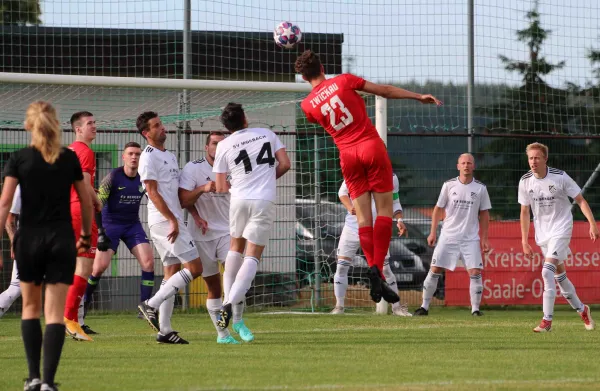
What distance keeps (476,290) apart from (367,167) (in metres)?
5.85

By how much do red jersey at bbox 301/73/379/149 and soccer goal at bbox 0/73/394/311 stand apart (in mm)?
5876

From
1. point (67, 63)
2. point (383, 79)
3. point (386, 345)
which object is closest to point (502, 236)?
point (383, 79)

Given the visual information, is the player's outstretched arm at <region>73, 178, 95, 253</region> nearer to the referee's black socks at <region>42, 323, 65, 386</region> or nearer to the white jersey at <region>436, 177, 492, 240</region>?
the referee's black socks at <region>42, 323, 65, 386</region>

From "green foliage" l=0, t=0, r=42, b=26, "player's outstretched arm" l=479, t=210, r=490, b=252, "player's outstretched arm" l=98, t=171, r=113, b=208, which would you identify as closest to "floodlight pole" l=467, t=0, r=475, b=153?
"player's outstretched arm" l=479, t=210, r=490, b=252

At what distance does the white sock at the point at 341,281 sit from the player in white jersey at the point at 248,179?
5394 millimetres

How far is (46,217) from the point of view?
22.7 ft

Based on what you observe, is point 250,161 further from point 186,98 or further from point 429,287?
point 186,98

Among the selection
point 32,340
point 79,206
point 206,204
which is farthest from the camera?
point 206,204

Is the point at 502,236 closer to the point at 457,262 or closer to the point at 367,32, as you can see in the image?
the point at 457,262

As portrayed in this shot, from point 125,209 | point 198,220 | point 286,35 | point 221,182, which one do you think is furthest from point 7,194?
point 286,35

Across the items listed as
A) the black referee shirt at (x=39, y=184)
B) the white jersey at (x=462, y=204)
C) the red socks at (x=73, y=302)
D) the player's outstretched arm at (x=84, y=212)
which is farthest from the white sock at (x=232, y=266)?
the white jersey at (x=462, y=204)

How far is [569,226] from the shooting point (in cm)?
1255

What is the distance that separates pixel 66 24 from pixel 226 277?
973 cm

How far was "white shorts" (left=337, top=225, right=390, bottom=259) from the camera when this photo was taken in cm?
1562
